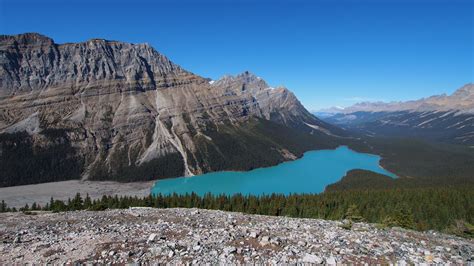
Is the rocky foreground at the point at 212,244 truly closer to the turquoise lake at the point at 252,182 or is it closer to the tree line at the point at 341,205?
the tree line at the point at 341,205

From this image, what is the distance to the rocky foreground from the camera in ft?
64.1

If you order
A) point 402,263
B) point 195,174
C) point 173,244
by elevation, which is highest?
point 173,244

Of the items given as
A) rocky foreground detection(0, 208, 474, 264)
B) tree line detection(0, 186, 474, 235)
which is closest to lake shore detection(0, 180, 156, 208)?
tree line detection(0, 186, 474, 235)

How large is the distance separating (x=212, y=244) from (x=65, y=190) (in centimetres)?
14309

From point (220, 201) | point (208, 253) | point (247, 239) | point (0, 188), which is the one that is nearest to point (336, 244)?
point (247, 239)

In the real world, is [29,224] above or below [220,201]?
above

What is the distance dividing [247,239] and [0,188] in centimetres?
16970

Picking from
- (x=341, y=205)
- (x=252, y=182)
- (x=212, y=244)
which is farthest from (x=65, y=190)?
(x=212, y=244)

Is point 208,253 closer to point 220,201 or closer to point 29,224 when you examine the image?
point 29,224

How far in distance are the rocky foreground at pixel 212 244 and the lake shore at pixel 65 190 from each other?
10840cm

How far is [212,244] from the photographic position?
21.9 metres

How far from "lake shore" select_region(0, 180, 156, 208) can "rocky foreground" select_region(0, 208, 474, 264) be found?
108398 millimetres

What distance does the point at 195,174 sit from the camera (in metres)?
188

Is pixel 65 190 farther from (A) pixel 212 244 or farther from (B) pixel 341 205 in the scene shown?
(A) pixel 212 244
